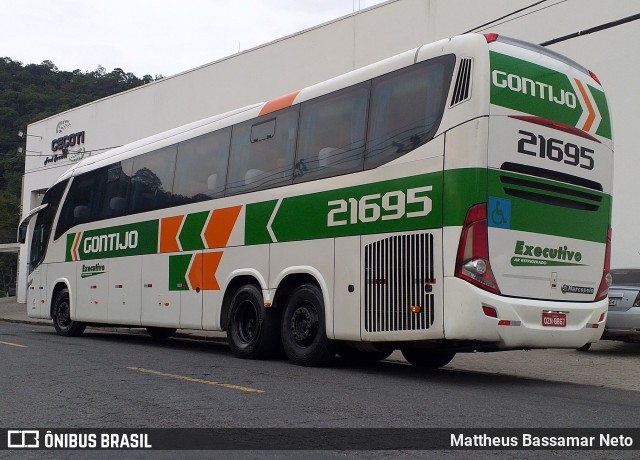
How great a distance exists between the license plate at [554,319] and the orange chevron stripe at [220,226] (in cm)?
517

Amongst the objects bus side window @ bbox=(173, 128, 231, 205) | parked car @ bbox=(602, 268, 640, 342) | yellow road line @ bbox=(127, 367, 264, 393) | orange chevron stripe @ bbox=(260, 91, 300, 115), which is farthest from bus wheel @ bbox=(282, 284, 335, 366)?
parked car @ bbox=(602, 268, 640, 342)

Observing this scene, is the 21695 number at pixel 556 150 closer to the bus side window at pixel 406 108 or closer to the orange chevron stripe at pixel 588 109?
the orange chevron stripe at pixel 588 109

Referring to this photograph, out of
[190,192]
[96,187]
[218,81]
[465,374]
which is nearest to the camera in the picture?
[465,374]

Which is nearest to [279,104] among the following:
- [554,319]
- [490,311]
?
[490,311]

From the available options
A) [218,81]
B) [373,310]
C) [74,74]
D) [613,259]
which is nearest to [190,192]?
[373,310]

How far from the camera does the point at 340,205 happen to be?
412 inches

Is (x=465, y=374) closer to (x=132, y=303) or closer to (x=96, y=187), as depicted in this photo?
(x=132, y=303)

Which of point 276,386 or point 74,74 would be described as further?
point 74,74

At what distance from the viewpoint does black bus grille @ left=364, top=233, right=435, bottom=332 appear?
910 cm

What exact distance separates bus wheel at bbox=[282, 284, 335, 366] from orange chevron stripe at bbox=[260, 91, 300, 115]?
280 centimetres

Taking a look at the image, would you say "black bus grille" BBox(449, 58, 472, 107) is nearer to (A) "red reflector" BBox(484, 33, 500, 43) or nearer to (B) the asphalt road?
(A) "red reflector" BBox(484, 33, 500, 43)

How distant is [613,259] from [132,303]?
10.2 metres

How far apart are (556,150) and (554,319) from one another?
201cm

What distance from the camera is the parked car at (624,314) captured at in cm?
1338
